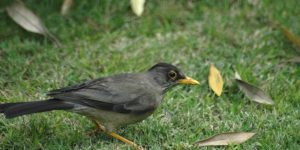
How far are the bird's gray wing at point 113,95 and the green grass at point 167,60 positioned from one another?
1.18 ft

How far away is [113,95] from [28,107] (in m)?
0.92

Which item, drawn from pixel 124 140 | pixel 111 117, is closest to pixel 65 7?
pixel 111 117

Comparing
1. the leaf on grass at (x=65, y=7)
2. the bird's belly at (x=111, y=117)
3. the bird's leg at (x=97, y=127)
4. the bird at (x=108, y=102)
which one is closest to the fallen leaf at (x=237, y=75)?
the bird at (x=108, y=102)

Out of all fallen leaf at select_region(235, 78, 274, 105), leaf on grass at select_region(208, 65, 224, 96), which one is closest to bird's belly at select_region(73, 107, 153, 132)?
leaf on grass at select_region(208, 65, 224, 96)

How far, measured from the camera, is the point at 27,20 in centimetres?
830

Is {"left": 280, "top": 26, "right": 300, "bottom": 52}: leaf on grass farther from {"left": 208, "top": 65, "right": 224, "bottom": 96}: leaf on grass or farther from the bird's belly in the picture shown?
the bird's belly

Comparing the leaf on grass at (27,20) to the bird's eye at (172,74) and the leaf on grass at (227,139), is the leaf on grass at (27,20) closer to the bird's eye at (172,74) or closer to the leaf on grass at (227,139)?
the bird's eye at (172,74)

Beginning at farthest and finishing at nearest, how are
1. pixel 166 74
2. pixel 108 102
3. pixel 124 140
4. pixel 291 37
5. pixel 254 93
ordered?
pixel 291 37 → pixel 254 93 → pixel 166 74 → pixel 124 140 → pixel 108 102

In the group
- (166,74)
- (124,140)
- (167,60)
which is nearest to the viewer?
(124,140)

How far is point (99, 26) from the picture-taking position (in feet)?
29.1

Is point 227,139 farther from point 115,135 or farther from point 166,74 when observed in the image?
point 115,135

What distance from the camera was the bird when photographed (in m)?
5.76

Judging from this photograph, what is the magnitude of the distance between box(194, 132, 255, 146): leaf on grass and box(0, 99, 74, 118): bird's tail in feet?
4.83

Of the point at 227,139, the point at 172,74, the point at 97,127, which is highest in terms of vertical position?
the point at 172,74
